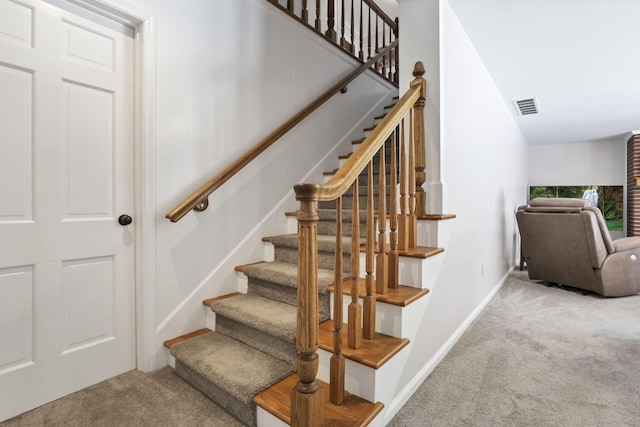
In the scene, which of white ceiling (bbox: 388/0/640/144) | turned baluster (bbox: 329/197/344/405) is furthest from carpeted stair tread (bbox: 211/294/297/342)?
white ceiling (bbox: 388/0/640/144)

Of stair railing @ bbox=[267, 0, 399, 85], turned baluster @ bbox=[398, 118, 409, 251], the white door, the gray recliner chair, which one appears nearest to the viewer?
the white door

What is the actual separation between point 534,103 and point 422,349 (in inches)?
146

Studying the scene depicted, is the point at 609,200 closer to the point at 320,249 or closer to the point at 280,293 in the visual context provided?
the point at 320,249

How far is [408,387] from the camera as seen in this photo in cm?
169

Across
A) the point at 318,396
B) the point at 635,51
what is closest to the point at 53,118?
the point at 318,396

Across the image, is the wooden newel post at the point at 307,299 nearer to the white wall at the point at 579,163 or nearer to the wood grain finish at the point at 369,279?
the wood grain finish at the point at 369,279

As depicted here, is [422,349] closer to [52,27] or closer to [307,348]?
[307,348]

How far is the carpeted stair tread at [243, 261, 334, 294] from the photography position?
1.91 meters

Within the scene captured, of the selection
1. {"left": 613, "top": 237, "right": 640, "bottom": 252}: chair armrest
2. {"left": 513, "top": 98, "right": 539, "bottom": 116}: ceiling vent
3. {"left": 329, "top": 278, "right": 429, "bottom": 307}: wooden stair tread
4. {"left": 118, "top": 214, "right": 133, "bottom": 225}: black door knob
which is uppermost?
{"left": 513, "top": 98, "right": 539, "bottom": 116}: ceiling vent

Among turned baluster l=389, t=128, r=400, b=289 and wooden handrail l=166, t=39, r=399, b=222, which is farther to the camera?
wooden handrail l=166, t=39, r=399, b=222

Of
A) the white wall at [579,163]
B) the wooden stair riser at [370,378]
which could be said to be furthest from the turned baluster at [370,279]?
the white wall at [579,163]

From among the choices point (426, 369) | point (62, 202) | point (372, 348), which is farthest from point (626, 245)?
point (62, 202)

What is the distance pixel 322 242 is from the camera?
2.23 meters

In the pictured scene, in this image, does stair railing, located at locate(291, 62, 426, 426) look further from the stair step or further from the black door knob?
the black door knob
